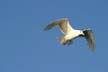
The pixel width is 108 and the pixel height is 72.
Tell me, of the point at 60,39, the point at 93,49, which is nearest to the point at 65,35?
the point at 60,39

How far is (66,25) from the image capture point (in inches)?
691

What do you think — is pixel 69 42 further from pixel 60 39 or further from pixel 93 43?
pixel 93 43

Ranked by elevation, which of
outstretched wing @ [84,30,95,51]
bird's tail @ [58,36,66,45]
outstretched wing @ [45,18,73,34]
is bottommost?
bird's tail @ [58,36,66,45]

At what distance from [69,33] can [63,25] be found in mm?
1446

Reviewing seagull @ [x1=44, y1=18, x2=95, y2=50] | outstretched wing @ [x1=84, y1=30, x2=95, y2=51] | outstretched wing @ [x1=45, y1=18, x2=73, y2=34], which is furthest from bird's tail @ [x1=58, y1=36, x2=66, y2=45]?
outstretched wing @ [x1=84, y1=30, x2=95, y2=51]

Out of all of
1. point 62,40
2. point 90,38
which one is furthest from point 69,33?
point 90,38

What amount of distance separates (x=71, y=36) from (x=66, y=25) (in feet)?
6.30

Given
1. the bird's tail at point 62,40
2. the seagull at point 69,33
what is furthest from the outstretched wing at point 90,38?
the bird's tail at point 62,40

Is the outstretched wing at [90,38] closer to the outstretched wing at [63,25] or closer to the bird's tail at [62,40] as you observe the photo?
the outstretched wing at [63,25]

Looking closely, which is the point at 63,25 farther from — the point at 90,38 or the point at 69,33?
the point at 90,38

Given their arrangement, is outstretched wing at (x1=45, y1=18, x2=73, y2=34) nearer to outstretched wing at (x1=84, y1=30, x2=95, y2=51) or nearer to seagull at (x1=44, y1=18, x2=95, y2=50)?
seagull at (x1=44, y1=18, x2=95, y2=50)

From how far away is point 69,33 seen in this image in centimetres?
1636

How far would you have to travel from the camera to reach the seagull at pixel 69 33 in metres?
15.6

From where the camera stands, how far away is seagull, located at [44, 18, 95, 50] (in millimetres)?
15641
